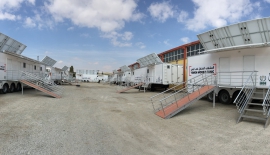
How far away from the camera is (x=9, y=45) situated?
17.7 meters

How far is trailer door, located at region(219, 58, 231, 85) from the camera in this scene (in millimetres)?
11084

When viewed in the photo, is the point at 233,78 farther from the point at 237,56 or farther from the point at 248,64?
the point at 237,56

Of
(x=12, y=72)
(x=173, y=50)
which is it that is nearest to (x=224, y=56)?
(x=173, y=50)

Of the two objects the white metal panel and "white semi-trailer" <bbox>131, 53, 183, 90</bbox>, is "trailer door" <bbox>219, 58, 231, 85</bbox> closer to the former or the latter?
the white metal panel

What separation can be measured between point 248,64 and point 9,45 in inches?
769

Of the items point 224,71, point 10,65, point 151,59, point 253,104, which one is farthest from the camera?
point 151,59

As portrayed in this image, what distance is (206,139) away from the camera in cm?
554

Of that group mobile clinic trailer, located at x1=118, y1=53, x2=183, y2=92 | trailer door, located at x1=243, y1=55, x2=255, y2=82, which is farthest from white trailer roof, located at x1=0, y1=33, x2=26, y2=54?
trailer door, located at x1=243, y1=55, x2=255, y2=82

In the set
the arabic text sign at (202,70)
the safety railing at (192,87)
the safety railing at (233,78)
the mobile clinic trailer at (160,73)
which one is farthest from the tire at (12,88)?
the safety railing at (233,78)

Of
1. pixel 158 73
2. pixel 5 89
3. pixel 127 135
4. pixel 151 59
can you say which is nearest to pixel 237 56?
pixel 127 135

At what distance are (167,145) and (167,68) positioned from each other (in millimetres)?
14592

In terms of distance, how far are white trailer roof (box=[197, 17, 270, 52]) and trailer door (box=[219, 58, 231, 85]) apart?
863 mm

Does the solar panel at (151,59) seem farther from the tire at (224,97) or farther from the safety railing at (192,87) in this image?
→ the tire at (224,97)

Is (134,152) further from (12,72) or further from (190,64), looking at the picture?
(12,72)
